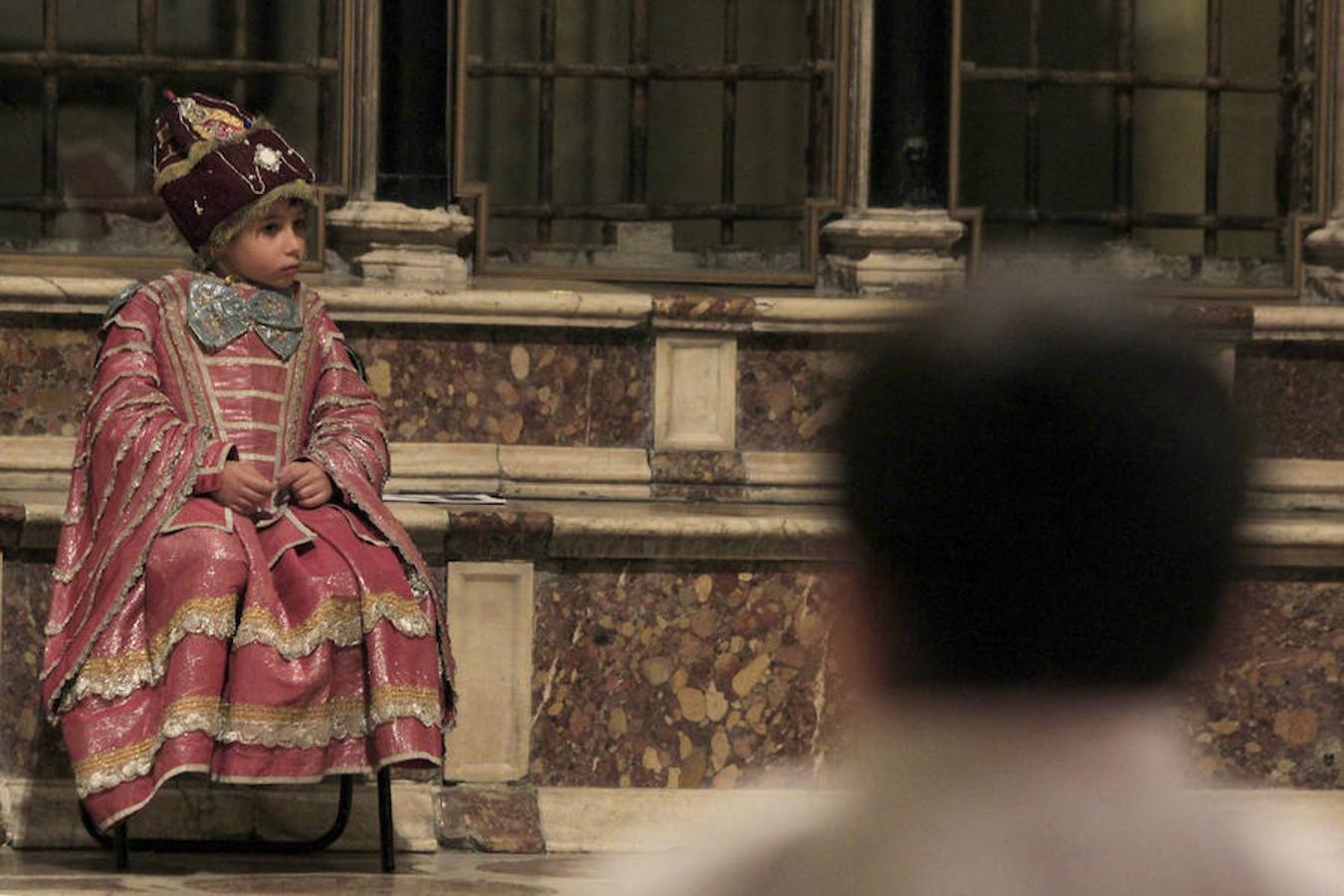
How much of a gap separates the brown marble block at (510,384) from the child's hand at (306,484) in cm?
135

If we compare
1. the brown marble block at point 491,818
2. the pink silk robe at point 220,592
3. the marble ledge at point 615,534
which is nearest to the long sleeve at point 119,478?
the pink silk robe at point 220,592

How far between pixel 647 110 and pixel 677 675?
1.81 meters

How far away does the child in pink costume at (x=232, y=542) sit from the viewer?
17.4 feet

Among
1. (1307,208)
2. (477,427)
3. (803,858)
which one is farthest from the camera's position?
(1307,208)

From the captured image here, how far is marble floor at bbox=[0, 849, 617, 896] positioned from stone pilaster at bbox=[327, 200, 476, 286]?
1.65 m

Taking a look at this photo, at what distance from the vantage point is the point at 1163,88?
7.76 meters

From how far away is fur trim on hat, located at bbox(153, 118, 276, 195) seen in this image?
5.45 metres

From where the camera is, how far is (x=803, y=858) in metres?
1.38

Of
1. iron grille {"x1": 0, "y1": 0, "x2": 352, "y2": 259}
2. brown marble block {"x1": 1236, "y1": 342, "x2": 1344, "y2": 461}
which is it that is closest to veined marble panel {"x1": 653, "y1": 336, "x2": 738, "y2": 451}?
iron grille {"x1": 0, "y1": 0, "x2": 352, "y2": 259}

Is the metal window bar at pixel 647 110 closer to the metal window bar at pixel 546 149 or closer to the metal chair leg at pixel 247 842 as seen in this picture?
the metal window bar at pixel 546 149

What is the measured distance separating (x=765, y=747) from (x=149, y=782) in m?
1.58

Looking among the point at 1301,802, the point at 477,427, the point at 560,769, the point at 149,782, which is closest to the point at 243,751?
the point at 149,782

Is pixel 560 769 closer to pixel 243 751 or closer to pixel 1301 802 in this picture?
pixel 243 751

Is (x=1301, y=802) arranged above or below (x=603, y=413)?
below
